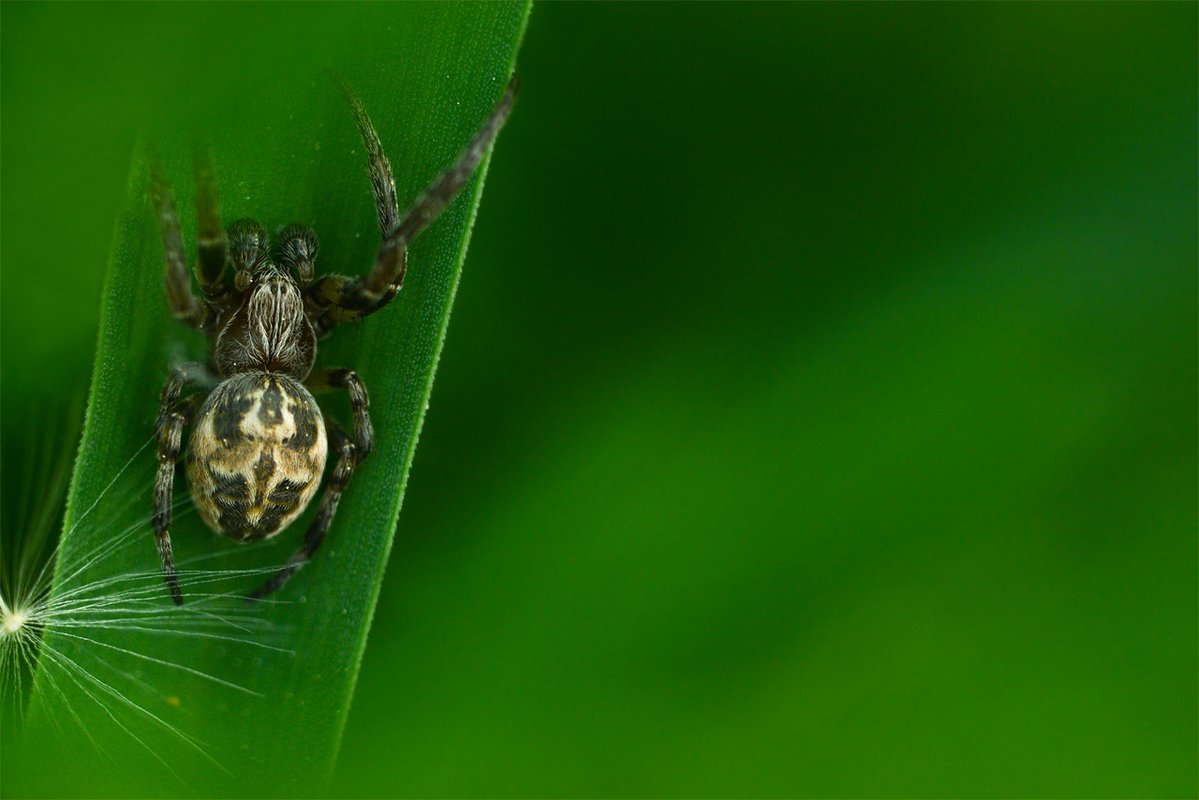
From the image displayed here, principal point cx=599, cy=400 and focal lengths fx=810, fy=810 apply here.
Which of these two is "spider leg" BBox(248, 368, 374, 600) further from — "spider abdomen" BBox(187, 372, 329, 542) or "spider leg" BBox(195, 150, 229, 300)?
"spider leg" BBox(195, 150, 229, 300)

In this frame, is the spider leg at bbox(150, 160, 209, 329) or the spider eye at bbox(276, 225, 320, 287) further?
the spider eye at bbox(276, 225, 320, 287)

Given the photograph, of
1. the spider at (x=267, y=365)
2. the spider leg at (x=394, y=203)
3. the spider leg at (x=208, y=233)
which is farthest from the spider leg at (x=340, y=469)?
the spider leg at (x=208, y=233)

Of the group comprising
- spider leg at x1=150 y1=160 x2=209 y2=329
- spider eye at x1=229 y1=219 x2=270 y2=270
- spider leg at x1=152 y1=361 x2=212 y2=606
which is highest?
spider eye at x1=229 y1=219 x2=270 y2=270

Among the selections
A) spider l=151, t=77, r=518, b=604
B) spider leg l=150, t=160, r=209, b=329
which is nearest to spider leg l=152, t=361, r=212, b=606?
spider l=151, t=77, r=518, b=604

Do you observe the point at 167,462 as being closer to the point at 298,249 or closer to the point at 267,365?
the point at 267,365

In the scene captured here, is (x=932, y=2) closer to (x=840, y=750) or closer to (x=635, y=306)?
(x=635, y=306)

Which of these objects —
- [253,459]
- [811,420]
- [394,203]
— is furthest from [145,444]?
[811,420]

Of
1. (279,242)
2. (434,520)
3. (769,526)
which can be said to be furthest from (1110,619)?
(279,242)
